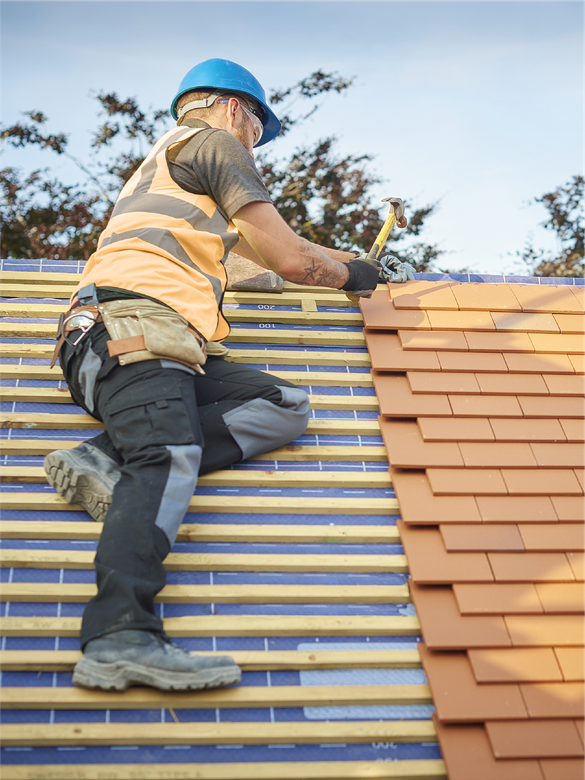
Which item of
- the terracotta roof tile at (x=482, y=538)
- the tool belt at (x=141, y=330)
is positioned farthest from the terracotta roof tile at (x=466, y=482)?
the tool belt at (x=141, y=330)

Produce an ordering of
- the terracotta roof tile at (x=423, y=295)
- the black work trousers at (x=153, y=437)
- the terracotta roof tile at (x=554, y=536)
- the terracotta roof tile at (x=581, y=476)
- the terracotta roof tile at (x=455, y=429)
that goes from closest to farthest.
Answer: the black work trousers at (x=153, y=437)
the terracotta roof tile at (x=554, y=536)
the terracotta roof tile at (x=581, y=476)
the terracotta roof tile at (x=455, y=429)
the terracotta roof tile at (x=423, y=295)

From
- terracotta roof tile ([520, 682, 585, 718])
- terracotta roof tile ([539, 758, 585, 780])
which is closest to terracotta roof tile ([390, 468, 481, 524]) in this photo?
terracotta roof tile ([520, 682, 585, 718])

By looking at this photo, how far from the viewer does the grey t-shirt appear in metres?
2.61

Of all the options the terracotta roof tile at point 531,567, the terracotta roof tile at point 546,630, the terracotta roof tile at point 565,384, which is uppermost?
the terracotta roof tile at point 565,384

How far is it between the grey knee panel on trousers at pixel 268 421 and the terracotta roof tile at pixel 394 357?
0.59m

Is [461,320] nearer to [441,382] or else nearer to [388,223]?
[441,382]

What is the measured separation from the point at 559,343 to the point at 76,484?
2523mm

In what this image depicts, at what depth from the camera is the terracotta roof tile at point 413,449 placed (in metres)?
2.78

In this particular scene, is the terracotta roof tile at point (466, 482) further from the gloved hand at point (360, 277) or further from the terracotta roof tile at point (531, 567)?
the gloved hand at point (360, 277)

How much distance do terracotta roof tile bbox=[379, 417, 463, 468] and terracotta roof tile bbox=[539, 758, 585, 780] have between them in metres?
1.13

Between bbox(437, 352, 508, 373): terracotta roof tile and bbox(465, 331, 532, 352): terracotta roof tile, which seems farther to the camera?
bbox(465, 331, 532, 352): terracotta roof tile

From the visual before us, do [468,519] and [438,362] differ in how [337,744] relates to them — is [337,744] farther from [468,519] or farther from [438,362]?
[438,362]

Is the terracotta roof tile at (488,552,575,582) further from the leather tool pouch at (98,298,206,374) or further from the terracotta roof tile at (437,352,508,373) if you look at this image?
the leather tool pouch at (98,298,206,374)

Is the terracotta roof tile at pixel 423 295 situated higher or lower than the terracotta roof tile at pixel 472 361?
higher
